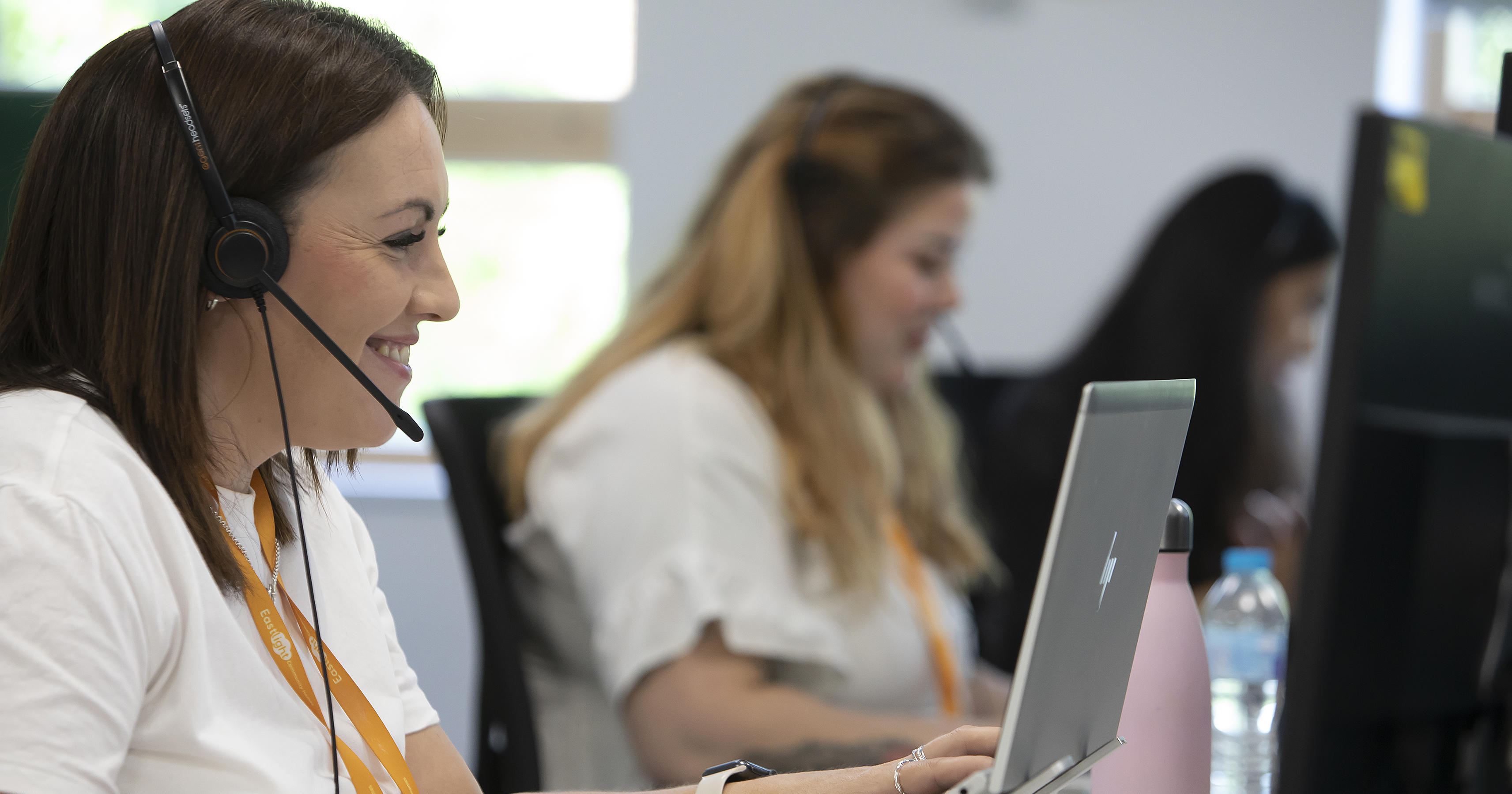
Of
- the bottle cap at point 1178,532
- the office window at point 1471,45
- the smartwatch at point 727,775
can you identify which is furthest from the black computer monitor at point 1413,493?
the office window at point 1471,45

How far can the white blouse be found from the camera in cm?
139

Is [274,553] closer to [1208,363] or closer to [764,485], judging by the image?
[764,485]

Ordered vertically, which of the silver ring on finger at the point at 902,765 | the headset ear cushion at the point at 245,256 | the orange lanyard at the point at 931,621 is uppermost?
the headset ear cushion at the point at 245,256

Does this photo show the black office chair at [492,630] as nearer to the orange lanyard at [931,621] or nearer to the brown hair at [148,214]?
the orange lanyard at [931,621]

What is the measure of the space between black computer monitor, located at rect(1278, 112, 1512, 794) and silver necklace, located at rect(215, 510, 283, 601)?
563mm

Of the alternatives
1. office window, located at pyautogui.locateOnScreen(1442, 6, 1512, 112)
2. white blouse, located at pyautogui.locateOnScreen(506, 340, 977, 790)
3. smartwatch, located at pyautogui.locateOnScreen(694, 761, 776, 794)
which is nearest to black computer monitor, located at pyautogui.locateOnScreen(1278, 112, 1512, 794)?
smartwatch, located at pyautogui.locateOnScreen(694, 761, 776, 794)

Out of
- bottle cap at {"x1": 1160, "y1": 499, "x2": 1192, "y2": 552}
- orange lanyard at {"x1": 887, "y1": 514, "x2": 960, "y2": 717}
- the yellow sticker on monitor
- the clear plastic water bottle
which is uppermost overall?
the yellow sticker on monitor

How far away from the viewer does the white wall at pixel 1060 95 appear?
2.86m

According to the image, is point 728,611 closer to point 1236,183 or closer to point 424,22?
point 1236,183

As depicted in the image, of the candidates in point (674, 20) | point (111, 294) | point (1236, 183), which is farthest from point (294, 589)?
point (674, 20)

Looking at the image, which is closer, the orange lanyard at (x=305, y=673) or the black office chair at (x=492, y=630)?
the orange lanyard at (x=305, y=673)

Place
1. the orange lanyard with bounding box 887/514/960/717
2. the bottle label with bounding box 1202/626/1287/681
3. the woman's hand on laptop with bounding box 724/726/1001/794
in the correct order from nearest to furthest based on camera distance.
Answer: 1. the woman's hand on laptop with bounding box 724/726/1001/794
2. the bottle label with bounding box 1202/626/1287/681
3. the orange lanyard with bounding box 887/514/960/717

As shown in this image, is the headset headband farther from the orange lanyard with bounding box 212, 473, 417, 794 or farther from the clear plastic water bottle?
the clear plastic water bottle

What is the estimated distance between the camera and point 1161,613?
79cm
